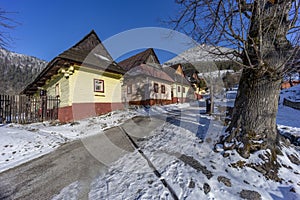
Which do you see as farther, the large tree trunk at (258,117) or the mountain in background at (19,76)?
the mountain in background at (19,76)

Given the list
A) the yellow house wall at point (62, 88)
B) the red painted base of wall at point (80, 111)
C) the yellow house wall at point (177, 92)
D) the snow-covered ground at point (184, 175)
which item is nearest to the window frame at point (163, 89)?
the yellow house wall at point (177, 92)

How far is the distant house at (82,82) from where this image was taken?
9289 millimetres

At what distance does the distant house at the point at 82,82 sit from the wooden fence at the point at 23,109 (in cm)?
86

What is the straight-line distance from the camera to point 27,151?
4887 millimetres

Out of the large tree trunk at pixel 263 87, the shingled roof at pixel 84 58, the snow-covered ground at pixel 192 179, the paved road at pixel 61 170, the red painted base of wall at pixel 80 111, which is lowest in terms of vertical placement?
the paved road at pixel 61 170

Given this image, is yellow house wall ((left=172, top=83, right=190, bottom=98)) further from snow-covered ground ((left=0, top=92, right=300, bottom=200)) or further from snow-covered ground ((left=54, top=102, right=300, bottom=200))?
snow-covered ground ((left=54, top=102, right=300, bottom=200))

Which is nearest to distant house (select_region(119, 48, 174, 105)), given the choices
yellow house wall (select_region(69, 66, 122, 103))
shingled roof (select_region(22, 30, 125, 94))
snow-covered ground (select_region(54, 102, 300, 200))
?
shingled roof (select_region(22, 30, 125, 94))

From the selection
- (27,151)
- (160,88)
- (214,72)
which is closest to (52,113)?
(27,151)

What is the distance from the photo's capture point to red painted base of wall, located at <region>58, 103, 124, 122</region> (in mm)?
9305

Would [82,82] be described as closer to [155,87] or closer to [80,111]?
[80,111]

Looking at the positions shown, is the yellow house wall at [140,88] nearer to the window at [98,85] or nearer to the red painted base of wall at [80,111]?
the window at [98,85]

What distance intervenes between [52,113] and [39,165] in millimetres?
6732

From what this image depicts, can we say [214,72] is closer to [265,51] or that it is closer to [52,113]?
[265,51]

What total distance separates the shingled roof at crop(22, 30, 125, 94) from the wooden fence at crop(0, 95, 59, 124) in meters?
2.28
